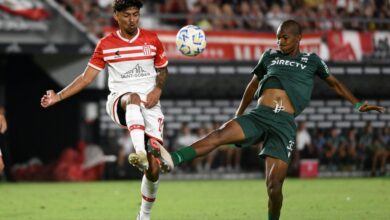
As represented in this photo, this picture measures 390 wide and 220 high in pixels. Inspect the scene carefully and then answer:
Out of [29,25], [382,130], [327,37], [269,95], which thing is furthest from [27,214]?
[382,130]

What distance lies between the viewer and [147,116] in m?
9.83

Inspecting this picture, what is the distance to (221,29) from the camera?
2377 centimetres

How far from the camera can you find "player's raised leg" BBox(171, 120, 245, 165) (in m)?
8.95

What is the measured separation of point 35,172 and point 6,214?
11.5 m

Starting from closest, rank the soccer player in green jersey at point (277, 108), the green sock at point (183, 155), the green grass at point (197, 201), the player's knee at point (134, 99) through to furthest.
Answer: the green sock at point (183, 155)
the soccer player in green jersey at point (277, 108)
the player's knee at point (134, 99)
the green grass at point (197, 201)

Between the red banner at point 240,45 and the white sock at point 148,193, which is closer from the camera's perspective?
A: the white sock at point 148,193

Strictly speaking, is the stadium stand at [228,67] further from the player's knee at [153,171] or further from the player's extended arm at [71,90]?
the player's knee at [153,171]

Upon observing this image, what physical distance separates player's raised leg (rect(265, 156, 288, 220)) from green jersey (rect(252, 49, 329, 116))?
0.69 meters

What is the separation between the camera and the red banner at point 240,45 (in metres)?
23.6

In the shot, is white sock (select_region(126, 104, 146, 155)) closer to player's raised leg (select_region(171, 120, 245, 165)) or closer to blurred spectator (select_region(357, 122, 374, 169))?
player's raised leg (select_region(171, 120, 245, 165))

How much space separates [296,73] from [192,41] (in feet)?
5.36

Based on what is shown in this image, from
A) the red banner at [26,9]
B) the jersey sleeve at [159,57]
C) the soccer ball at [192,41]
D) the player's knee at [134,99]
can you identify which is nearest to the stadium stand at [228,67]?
the red banner at [26,9]

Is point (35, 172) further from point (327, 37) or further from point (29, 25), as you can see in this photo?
point (327, 37)

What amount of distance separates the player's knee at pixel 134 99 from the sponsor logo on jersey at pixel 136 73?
40 cm
